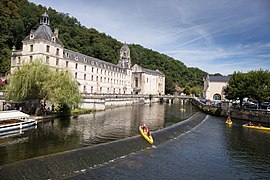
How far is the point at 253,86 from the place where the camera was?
1809 inches

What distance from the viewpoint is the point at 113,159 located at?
55.3ft

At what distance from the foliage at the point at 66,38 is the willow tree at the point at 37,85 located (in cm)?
3555

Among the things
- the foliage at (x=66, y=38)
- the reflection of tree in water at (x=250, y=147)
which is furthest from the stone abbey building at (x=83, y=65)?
the reflection of tree in water at (x=250, y=147)

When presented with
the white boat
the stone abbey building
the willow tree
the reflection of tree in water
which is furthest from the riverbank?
the stone abbey building

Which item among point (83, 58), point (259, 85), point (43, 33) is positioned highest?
point (43, 33)

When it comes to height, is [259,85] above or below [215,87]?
below

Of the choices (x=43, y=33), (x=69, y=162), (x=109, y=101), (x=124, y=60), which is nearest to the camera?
(x=69, y=162)

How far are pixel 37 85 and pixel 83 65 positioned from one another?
33.4 meters

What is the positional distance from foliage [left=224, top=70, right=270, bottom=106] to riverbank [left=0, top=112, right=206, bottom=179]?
33.5 m

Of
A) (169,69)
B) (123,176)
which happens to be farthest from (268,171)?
(169,69)

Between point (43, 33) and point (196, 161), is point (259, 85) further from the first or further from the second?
point (43, 33)

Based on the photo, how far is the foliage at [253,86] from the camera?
44469 millimetres

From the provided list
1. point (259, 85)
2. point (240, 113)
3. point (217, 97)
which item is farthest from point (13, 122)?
point (217, 97)

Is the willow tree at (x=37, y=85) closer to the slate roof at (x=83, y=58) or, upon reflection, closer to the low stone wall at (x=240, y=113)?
the slate roof at (x=83, y=58)
